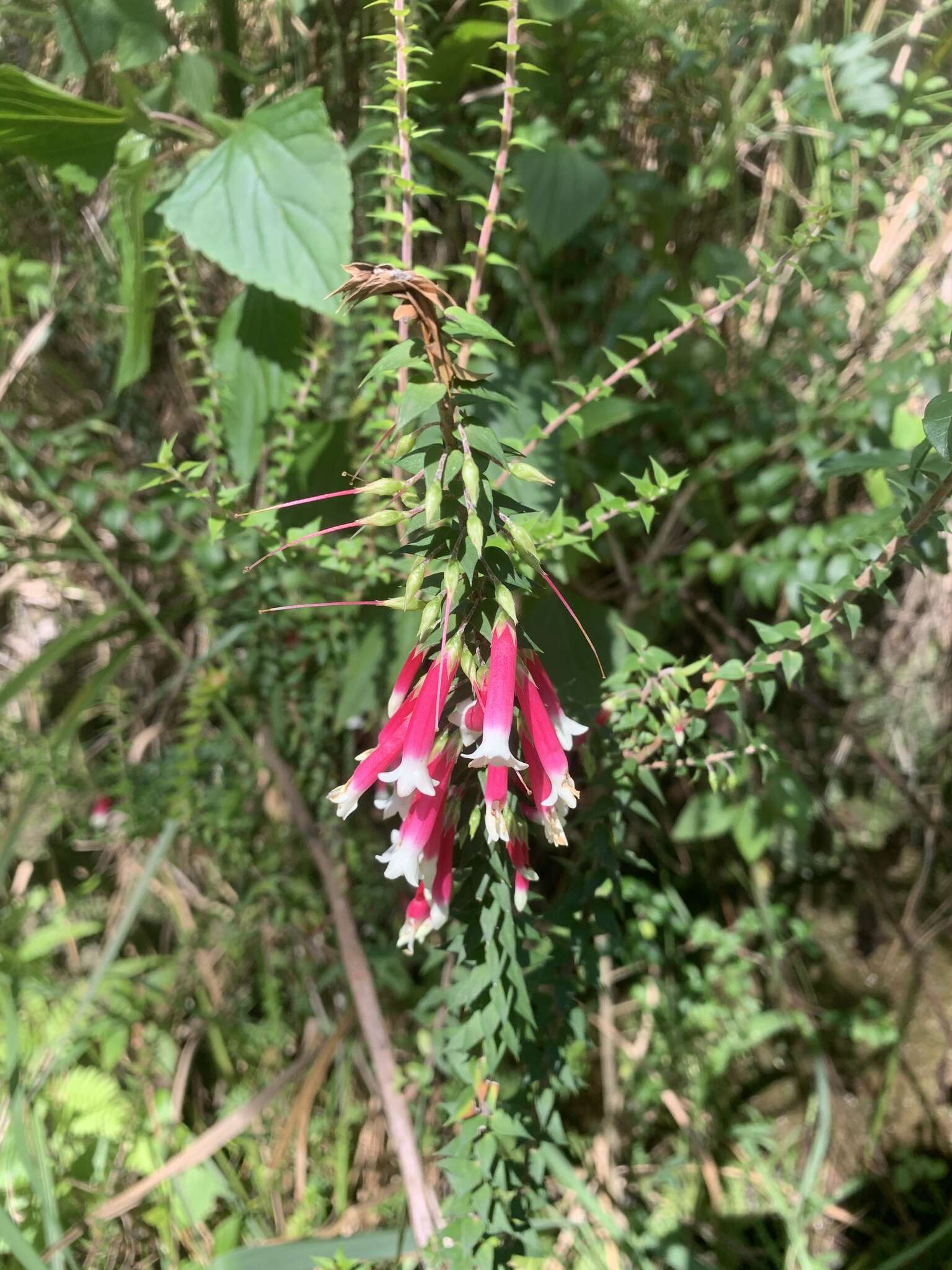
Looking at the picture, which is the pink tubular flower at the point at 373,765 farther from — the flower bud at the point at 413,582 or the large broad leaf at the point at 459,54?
the large broad leaf at the point at 459,54

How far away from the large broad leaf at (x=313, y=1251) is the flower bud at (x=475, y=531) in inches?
32.4

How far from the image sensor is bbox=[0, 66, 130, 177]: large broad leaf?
30.9 inches

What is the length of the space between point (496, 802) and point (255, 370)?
27.0 inches

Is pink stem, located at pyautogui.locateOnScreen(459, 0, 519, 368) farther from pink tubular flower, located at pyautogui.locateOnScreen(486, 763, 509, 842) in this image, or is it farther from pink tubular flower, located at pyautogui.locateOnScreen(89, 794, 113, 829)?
pink tubular flower, located at pyautogui.locateOnScreen(89, 794, 113, 829)

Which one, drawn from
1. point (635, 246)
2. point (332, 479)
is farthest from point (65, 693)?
point (635, 246)

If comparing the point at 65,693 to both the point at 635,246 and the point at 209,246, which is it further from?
the point at 635,246

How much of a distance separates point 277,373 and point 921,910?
53.4 inches

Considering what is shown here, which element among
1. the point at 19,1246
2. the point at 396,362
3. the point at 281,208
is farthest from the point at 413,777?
the point at 19,1246

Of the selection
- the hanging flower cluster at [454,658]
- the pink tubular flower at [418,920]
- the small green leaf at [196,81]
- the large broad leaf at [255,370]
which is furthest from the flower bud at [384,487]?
the small green leaf at [196,81]

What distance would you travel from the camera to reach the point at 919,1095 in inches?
51.5

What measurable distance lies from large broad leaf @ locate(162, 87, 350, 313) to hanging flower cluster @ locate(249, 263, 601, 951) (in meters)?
0.37

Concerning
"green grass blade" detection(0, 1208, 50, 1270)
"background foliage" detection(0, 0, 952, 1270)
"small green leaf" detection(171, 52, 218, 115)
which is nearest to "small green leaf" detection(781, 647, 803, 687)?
"background foliage" detection(0, 0, 952, 1270)

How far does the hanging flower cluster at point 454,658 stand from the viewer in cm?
41

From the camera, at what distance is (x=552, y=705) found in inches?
21.5
